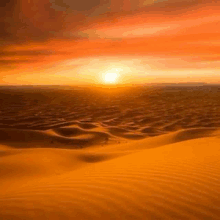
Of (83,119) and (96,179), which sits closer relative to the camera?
(96,179)

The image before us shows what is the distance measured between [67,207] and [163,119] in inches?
419

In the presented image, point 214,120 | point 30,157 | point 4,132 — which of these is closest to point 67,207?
point 30,157

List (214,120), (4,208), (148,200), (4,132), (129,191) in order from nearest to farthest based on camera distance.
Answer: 1. (4,208)
2. (148,200)
3. (129,191)
4. (4,132)
5. (214,120)

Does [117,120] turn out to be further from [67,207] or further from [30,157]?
[67,207]

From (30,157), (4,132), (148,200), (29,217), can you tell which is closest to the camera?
(29,217)

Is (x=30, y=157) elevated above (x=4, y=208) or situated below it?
below

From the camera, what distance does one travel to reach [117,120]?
40.4 feet

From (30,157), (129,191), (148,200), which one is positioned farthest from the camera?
(30,157)

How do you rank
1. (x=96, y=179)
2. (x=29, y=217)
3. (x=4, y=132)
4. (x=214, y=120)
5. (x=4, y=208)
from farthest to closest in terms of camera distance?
(x=214, y=120) < (x=4, y=132) < (x=96, y=179) < (x=4, y=208) < (x=29, y=217)

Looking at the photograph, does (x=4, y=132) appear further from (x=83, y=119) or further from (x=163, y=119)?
(x=163, y=119)

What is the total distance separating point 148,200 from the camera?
8.11 ft

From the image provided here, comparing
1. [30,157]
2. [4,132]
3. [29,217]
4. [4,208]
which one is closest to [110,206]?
[29,217]

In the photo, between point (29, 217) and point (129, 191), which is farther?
point (129, 191)

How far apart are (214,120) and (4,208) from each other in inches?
454
